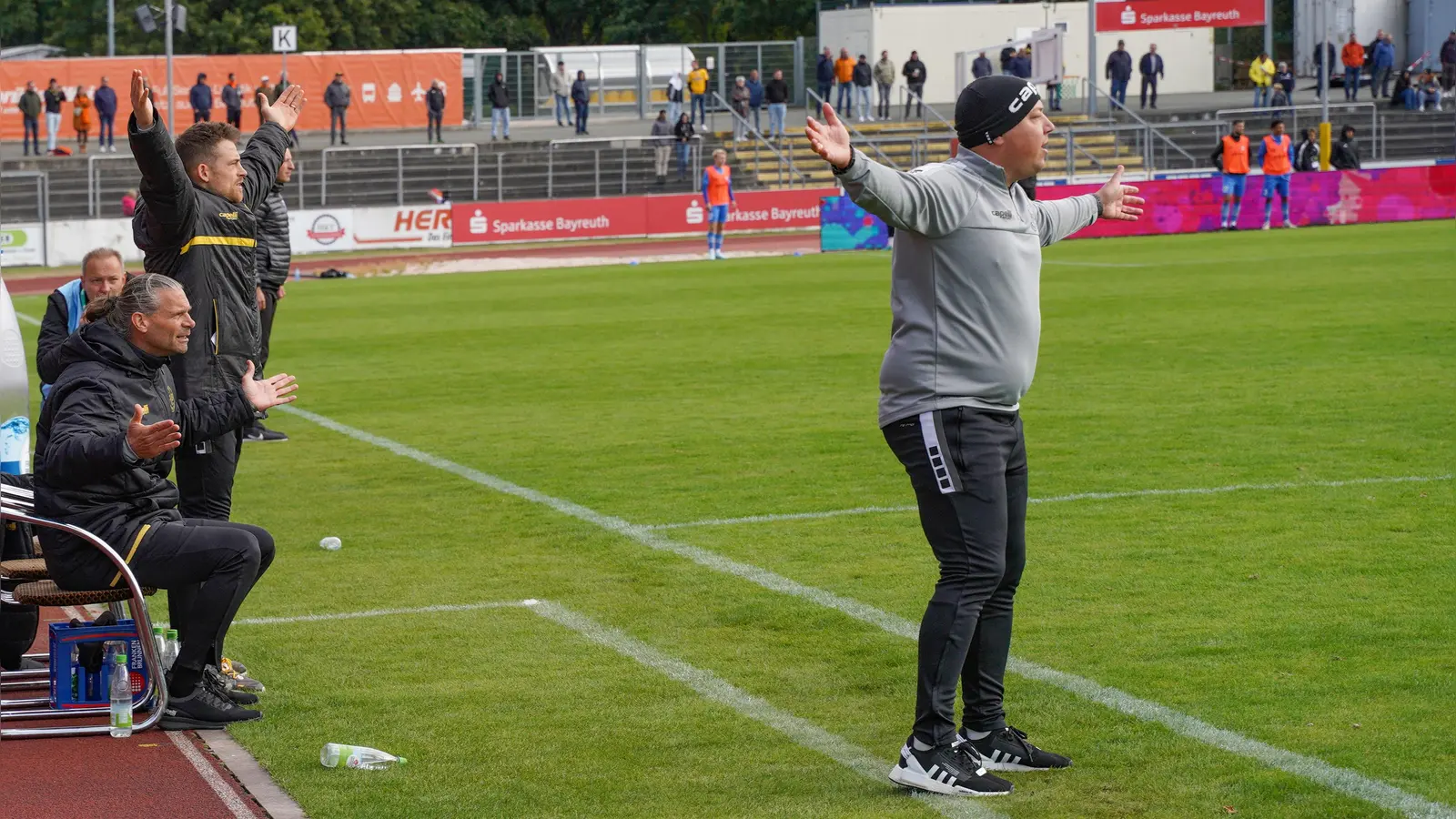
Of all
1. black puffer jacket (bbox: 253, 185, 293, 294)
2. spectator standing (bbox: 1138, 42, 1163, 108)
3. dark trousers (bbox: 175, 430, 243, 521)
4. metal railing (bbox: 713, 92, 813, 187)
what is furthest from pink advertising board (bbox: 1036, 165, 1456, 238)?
dark trousers (bbox: 175, 430, 243, 521)

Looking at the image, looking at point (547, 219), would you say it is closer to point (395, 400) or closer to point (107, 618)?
point (395, 400)

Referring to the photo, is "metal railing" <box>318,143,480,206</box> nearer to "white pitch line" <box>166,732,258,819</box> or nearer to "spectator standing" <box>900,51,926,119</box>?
"spectator standing" <box>900,51,926,119</box>

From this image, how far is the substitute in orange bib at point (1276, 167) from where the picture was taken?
34250 mm

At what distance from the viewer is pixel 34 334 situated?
74.7ft

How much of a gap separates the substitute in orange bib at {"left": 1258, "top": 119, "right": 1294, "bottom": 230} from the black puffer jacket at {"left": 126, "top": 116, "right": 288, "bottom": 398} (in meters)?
29.5

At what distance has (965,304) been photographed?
5.45 meters

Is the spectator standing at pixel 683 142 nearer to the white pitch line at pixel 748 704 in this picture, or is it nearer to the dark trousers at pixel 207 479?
the white pitch line at pixel 748 704

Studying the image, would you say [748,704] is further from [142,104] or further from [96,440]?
[142,104]

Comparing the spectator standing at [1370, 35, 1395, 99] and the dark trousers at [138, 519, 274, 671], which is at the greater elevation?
the spectator standing at [1370, 35, 1395, 99]

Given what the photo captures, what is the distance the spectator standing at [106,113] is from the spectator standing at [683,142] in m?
14.1

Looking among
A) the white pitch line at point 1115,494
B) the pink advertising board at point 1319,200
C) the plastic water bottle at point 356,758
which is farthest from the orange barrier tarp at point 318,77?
the plastic water bottle at point 356,758

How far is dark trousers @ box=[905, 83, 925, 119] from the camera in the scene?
5066cm

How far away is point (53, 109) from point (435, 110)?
32.0 ft

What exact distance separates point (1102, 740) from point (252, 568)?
9.75 ft
